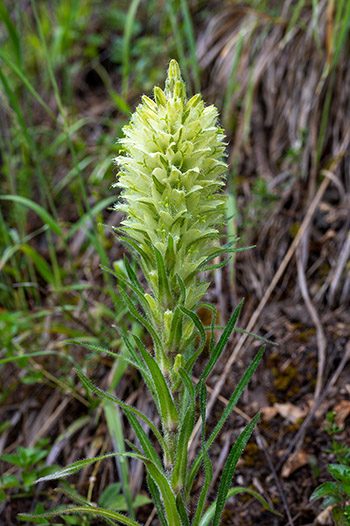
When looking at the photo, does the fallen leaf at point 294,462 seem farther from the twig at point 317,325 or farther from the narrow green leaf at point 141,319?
the narrow green leaf at point 141,319

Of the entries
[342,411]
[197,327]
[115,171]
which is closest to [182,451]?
[197,327]

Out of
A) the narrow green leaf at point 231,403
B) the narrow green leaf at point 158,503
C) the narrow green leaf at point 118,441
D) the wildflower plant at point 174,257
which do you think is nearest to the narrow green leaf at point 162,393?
the wildflower plant at point 174,257

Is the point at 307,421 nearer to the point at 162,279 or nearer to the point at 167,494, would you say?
the point at 167,494

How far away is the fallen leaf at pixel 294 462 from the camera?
1.81 meters

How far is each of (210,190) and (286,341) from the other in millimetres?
1238

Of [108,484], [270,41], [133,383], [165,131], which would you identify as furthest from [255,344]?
[270,41]

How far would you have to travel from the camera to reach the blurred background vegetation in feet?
7.59

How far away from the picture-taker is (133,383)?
2.34 meters

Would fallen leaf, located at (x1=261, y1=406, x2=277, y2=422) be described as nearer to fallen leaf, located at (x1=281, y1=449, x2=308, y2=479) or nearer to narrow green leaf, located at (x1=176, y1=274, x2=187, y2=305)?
fallen leaf, located at (x1=281, y1=449, x2=308, y2=479)

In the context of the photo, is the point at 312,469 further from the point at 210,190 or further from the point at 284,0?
the point at 284,0

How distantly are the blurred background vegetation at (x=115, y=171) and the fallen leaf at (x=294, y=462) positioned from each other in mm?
480

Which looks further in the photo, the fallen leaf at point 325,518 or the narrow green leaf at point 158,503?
the fallen leaf at point 325,518

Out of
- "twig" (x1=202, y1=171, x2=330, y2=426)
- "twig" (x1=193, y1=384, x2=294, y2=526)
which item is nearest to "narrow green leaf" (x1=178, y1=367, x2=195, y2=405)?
"twig" (x1=193, y1=384, x2=294, y2=526)

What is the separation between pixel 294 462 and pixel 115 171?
2224 mm
